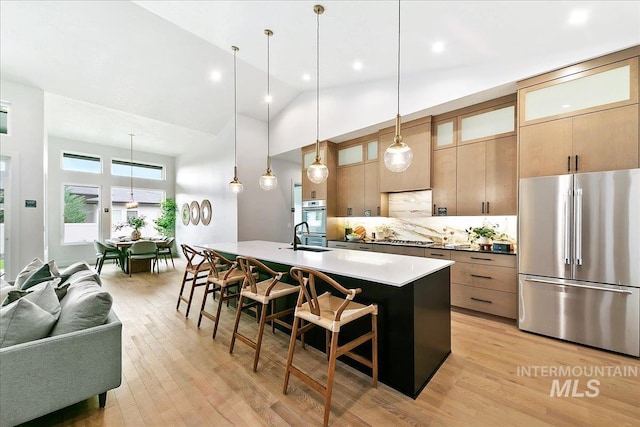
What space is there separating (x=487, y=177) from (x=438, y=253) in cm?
122

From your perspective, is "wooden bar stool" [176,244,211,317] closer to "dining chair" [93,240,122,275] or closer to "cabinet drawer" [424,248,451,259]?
"cabinet drawer" [424,248,451,259]

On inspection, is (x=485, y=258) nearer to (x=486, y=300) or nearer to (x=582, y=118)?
(x=486, y=300)

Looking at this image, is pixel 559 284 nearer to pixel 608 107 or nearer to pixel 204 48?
pixel 608 107

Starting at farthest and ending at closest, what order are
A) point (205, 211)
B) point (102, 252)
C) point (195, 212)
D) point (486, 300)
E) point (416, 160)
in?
point (195, 212) < point (205, 211) < point (102, 252) < point (416, 160) < point (486, 300)

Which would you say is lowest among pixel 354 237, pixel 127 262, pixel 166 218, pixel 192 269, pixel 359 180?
pixel 127 262

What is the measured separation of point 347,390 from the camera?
1.98 m

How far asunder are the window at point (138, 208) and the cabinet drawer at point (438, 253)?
8.62 metres

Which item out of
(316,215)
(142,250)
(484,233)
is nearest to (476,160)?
(484,233)

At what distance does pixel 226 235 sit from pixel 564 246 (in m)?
5.90

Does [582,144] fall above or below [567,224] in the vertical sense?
above

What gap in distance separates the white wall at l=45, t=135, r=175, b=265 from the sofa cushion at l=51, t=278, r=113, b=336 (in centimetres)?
688

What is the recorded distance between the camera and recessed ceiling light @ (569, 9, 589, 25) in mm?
2344

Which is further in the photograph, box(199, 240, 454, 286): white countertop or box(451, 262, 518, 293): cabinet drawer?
box(451, 262, 518, 293): cabinet drawer

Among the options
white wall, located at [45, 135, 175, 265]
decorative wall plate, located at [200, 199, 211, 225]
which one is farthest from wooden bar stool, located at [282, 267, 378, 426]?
white wall, located at [45, 135, 175, 265]
